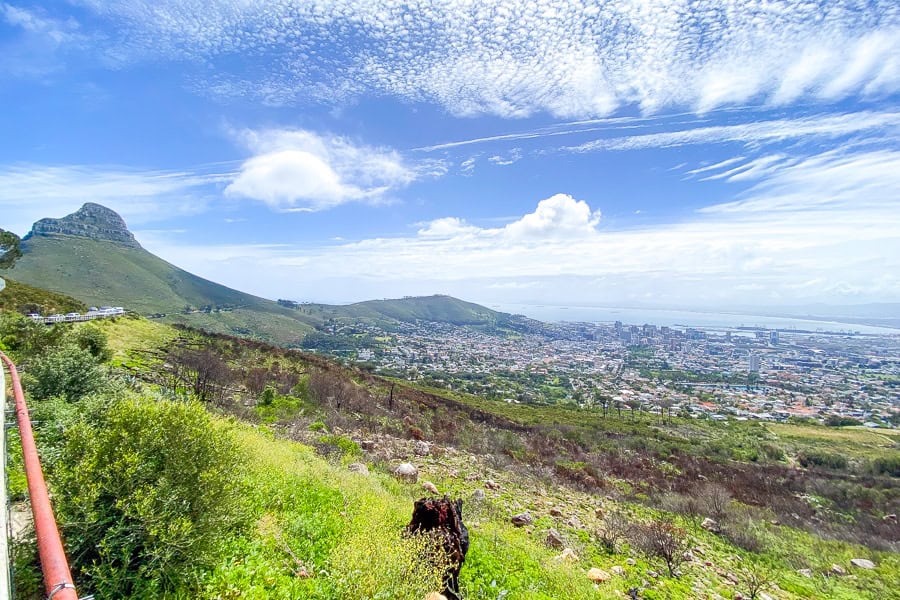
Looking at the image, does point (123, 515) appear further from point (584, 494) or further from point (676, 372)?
point (676, 372)

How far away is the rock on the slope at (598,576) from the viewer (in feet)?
24.0

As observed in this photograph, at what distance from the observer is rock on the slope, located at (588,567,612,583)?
7309mm

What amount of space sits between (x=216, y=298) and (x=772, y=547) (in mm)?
176113

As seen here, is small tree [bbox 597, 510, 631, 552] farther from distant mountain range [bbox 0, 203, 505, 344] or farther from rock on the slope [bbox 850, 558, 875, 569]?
distant mountain range [bbox 0, 203, 505, 344]

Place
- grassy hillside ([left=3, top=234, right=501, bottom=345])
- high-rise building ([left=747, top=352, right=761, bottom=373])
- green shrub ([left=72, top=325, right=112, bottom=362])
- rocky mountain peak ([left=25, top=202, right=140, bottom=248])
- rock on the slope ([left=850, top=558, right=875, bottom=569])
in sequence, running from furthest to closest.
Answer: rocky mountain peak ([left=25, top=202, right=140, bottom=248]), high-rise building ([left=747, top=352, right=761, bottom=373]), grassy hillside ([left=3, top=234, right=501, bottom=345]), green shrub ([left=72, top=325, right=112, bottom=362]), rock on the slope ([left=850, top=558, right=875, bottom=569])

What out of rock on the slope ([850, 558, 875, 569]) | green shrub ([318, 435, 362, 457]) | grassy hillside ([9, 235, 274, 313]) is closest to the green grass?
rock on the slope ([850, 558, 875, 569])

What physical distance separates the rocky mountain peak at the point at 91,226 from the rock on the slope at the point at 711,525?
210m

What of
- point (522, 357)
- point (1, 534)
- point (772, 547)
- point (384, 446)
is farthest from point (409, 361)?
point (1, 534)

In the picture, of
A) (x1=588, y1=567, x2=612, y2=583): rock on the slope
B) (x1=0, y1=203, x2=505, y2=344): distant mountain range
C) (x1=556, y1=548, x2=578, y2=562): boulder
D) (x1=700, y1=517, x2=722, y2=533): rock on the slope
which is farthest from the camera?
(x1=0, y1=203, x2=505, y2=344): distant mountain range

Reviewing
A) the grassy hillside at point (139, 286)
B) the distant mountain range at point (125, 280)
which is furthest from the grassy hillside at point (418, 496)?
the distant mountain range at point (125, 280)

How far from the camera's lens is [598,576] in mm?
7379

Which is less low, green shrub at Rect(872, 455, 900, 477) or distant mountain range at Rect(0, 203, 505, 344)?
distant mountain range at Rect(0, 203, 505, 344)

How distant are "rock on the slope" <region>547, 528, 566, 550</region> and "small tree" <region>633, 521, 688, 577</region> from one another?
2153 millimetres

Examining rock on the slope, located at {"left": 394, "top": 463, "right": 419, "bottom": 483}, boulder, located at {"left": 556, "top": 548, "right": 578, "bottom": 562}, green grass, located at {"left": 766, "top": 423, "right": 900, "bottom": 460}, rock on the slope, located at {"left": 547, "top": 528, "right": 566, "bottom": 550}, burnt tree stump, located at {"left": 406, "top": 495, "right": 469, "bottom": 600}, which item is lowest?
green grass, located at {"left": 766, "top": 423, "right": 900, "bottom": 460}
